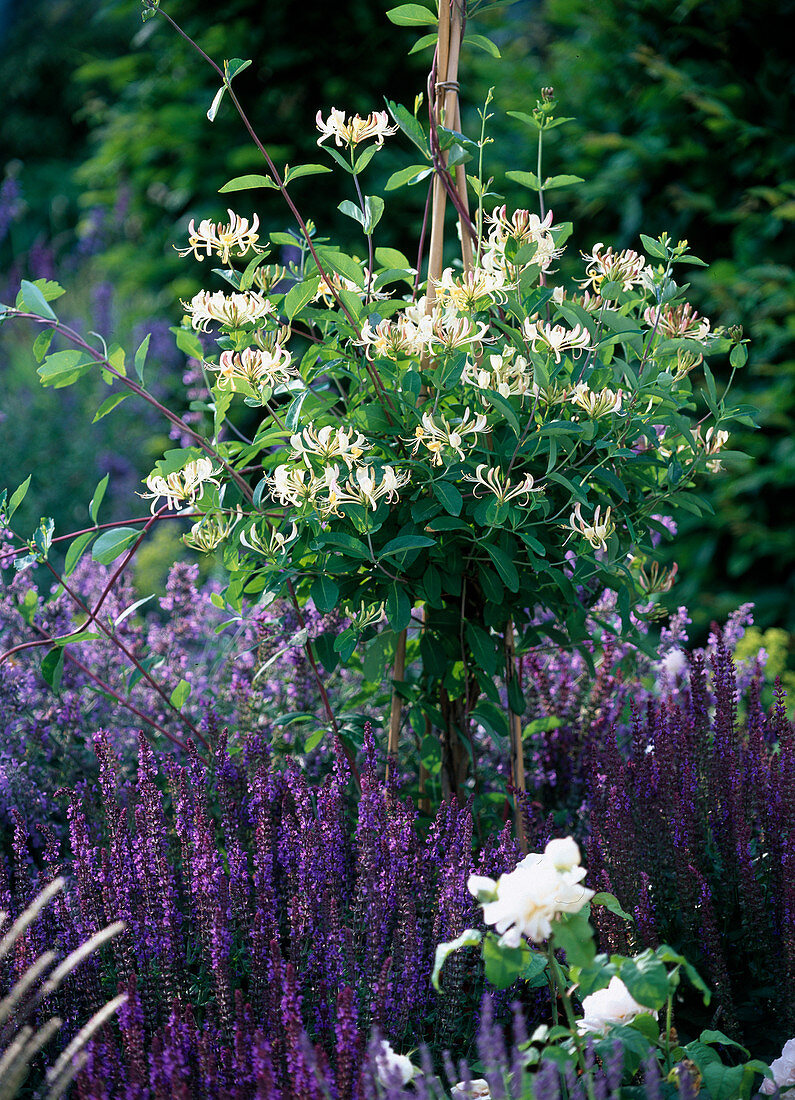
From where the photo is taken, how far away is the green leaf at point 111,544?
164 cm

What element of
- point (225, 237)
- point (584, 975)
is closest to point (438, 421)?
point (225, 237)

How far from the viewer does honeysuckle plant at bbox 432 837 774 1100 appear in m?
1.14

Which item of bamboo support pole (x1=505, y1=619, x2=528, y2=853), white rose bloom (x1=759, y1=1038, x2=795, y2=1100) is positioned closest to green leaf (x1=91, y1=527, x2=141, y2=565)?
bamboo support pole (x1=505, y1=619, x2=528, y2=853)

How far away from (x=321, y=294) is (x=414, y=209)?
11.7 ft

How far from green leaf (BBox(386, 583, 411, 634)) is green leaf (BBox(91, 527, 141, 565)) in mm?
427

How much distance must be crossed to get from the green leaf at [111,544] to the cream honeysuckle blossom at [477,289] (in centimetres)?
63

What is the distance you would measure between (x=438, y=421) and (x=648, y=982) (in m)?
0.80

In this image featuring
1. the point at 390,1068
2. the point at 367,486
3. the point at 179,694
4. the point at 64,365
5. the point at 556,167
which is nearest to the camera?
the point at 390,1068

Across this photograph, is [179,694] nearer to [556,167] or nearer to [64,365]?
[64,365]

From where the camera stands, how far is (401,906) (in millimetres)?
1539

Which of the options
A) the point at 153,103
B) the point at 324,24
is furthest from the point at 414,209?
the point at 153,103

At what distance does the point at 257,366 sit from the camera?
1.54 m

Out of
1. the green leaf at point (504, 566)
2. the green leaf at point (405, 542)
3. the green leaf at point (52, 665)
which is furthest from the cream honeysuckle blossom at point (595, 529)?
the green leaf at point (52, 665)

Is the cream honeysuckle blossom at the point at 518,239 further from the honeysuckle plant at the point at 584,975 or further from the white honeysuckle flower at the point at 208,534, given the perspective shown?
the honeysuckle plant at the point at 584,975
